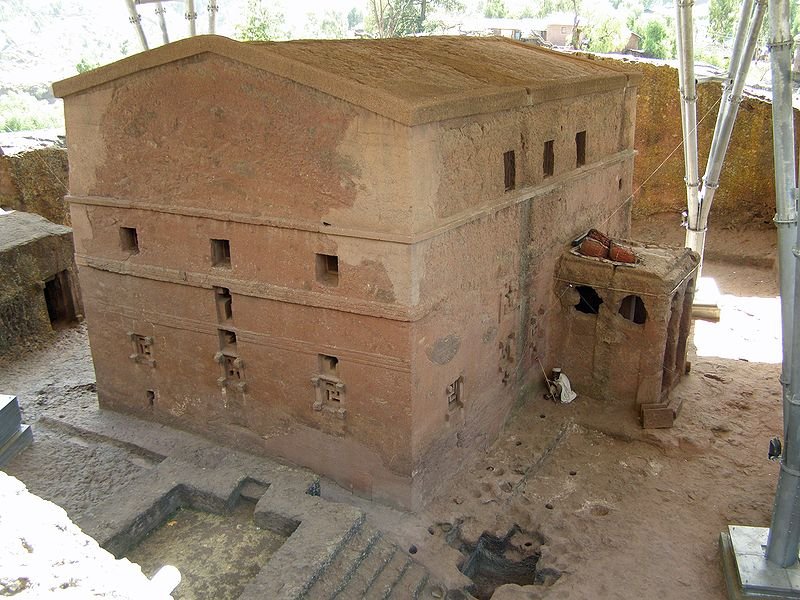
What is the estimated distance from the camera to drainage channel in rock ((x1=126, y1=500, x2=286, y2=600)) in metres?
6.88

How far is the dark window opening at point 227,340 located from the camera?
877 centimetres

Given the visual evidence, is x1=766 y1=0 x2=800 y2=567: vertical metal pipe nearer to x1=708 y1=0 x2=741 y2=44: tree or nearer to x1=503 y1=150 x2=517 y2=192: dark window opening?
x1=503 y1=150 x2=517 y2=192: dark window opening

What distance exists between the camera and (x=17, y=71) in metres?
62.9

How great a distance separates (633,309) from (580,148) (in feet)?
8.22

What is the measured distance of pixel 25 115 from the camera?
3509 cm

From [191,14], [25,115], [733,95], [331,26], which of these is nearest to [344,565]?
[733,95]

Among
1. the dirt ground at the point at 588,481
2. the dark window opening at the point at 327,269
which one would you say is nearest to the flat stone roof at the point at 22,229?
the dirt ground at the point at 588,481

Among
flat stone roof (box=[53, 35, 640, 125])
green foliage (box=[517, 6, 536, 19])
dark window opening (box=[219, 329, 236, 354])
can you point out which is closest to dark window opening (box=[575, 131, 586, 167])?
flat stone roof (box=[53, 35, 640, 125])

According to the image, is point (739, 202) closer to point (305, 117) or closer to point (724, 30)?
point (305, 117)

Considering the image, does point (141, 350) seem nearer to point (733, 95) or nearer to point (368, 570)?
point (368, 570)

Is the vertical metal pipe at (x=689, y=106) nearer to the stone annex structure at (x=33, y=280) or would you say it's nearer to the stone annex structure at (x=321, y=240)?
the stone annex structure at (x=321, y=240)

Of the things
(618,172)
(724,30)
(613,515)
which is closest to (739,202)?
(618,172)

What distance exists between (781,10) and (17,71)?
69.1 meters

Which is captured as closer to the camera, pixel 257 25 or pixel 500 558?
pixel 500 558
